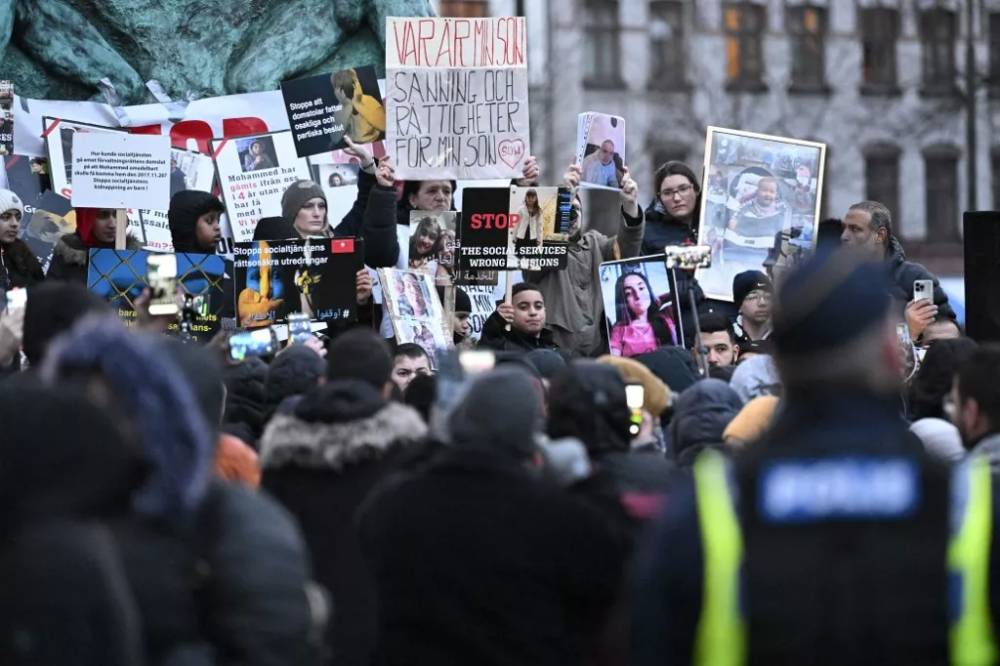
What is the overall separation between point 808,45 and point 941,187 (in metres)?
4.58

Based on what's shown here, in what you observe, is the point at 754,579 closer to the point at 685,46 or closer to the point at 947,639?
the point at 947,639

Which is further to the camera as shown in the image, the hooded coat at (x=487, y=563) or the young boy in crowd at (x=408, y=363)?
the young boy in crowd at (x=408, y=363)

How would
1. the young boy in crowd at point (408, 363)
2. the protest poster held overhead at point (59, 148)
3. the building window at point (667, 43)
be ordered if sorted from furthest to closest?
1. the building window at point (667, 43)
2. the protest poster held overhead at point (59, 148)
3. the young boy in crowd at point (408, 363)

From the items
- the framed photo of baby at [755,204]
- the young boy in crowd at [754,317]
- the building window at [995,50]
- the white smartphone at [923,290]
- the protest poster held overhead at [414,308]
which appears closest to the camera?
the young boy in crowd at [754,317]

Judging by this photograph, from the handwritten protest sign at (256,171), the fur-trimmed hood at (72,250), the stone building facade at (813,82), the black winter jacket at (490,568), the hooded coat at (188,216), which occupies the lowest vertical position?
the black winter jacket at (490,568)

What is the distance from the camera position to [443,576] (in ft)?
15.8

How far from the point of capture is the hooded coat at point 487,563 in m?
4.79

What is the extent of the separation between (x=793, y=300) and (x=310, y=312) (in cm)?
611

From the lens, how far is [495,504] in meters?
4.85

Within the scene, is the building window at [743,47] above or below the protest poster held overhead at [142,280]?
above

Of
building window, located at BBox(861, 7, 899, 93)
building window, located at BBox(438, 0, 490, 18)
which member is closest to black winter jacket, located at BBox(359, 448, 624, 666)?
building window, located at BBox(438, 0, 490, 18)

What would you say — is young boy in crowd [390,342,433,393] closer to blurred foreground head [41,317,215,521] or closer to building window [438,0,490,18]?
blurred foreground head [41,317,215,521]

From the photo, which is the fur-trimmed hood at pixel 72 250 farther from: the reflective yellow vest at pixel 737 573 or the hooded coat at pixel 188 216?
the reflective yellow vest at pixel 737 573

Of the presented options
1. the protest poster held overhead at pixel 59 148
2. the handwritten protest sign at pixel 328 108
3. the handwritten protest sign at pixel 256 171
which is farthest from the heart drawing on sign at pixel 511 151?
the protest poster held overhead at pixel 59 148
